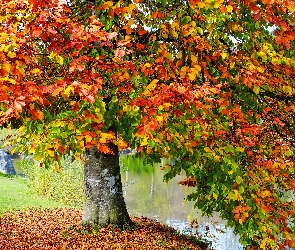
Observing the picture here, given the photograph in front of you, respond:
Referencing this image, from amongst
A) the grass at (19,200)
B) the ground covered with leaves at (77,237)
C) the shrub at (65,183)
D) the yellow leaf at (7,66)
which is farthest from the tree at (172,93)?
the shrub at (65,183)

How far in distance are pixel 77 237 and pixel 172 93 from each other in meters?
5.66

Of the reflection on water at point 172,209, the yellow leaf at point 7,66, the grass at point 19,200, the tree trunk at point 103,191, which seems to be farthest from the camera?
the reflection on water at point 172,209

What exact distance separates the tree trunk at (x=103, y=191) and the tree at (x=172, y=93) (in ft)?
6.20

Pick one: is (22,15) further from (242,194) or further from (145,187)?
(145,187)

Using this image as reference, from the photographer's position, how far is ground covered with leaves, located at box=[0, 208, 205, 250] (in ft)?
30.1

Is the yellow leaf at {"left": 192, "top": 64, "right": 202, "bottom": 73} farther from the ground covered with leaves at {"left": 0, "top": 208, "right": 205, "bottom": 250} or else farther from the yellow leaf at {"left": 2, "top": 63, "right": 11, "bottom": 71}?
the ground covered with leaves at {"left": 0, "top": 208, "right": 205, "bottom": 250}

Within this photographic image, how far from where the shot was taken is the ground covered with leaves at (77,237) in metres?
9.17

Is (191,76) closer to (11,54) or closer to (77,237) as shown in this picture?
(11,54)

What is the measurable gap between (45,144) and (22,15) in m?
1.92

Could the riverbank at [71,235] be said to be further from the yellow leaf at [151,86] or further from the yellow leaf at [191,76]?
the yellow leaf at [191,76]

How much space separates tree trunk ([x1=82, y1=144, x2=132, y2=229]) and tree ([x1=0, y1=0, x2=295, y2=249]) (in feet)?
6.20

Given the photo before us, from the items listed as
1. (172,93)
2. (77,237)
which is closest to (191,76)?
(172,93)

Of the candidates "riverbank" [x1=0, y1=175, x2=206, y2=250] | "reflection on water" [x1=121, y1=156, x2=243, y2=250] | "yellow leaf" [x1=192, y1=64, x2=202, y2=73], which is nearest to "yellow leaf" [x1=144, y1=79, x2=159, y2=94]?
"yellow leaf" [x1=192, y1=64, x2=202, y2=73]

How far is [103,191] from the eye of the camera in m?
9.91
